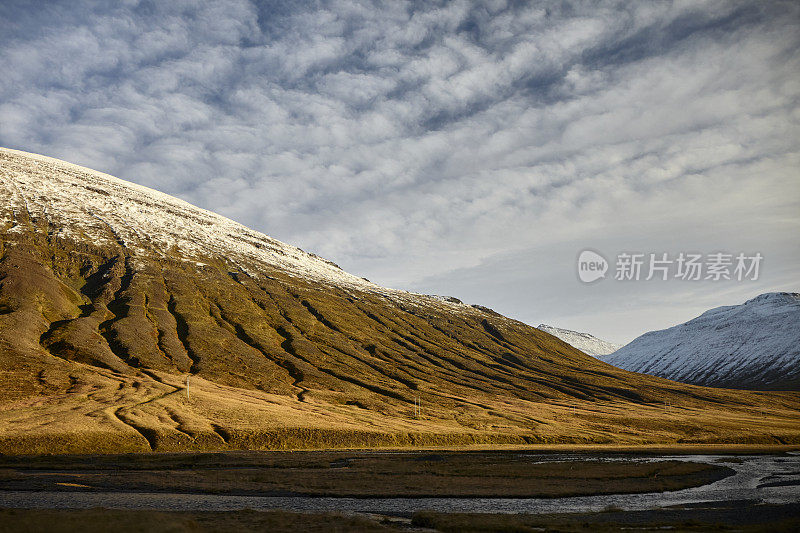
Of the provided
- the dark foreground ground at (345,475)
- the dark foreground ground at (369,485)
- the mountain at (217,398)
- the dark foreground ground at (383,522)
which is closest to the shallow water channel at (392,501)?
the dark foreground ground at (369,485)

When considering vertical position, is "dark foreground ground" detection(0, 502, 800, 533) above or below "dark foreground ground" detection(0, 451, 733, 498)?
above

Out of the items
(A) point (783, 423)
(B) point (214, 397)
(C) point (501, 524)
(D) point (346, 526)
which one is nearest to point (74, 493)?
(D) point (346, 526)

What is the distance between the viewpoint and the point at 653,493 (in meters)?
55.5

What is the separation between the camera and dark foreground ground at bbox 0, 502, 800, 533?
2700 cm

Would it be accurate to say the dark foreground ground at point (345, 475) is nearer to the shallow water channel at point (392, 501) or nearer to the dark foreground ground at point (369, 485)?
the dark foreground ground at point (369, 485)

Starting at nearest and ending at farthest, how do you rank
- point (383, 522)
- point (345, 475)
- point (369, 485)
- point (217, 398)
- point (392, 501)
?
point (383, 522)
point (392, 501)
point (369, 485)
point (345, 475)
point (217, 398)

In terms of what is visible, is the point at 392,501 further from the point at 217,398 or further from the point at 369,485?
the point at 217,398

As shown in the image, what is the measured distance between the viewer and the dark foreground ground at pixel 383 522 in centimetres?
2700

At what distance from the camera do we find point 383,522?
37188mm

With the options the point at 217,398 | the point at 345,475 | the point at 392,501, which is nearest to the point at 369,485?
the point at 345,475

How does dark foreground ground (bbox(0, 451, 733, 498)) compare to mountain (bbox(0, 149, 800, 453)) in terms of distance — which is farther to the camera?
mountain (bbox(0, 149, 800, 453))

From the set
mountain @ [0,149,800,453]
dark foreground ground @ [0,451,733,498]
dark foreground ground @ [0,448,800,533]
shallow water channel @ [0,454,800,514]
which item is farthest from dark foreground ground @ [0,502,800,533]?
mountain @ [0,149,800,453]

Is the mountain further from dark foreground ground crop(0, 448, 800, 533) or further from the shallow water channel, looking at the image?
the shallow water channel

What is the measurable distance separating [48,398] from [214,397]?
33.1 metres
